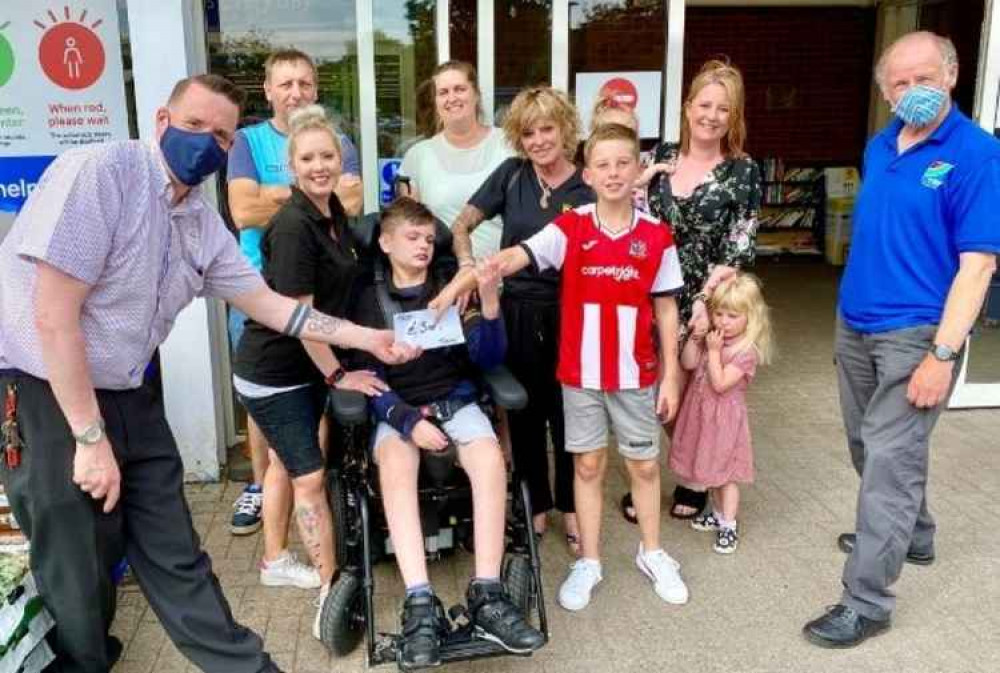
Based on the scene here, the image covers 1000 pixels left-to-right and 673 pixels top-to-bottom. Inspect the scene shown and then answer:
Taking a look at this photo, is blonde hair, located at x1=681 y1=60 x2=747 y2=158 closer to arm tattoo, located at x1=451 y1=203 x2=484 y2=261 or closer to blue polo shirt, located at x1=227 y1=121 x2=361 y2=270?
arm tattoo, located at x1=451 y1=203 x2=484 y2=261

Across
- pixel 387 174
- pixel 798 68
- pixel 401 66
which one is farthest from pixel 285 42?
pixel 798 68

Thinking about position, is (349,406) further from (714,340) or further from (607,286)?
(714,340)

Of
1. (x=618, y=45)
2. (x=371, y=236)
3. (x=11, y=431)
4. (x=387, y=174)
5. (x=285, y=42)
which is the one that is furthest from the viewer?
(x=618, y=45)

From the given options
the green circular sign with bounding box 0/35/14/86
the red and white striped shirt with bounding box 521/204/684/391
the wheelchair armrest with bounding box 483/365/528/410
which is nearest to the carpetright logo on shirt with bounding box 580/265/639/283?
the red and white striped shirt with bounding box 521/204/684/391

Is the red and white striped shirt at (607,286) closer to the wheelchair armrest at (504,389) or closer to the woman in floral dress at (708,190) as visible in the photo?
the wheelchair armrest at (504,389)

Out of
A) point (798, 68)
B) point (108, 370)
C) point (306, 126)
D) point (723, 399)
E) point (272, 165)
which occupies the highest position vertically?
point (798, 68)

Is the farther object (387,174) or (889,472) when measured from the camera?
(387,174)

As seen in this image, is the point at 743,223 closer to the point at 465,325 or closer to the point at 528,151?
the point at 528,151

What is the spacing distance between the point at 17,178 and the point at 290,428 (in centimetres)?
206

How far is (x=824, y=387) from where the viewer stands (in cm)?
562

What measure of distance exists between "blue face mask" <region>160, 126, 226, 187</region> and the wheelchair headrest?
2.84ft

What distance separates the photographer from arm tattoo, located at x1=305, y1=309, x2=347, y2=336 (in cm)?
257

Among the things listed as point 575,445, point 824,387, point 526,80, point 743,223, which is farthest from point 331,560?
point 824,387

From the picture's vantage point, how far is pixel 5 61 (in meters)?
3.85
